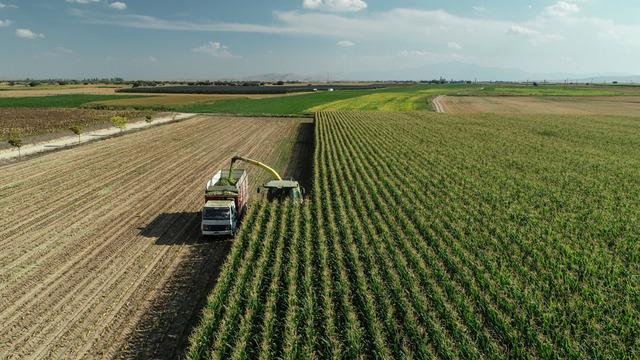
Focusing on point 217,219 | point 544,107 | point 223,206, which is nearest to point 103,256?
point 217,219

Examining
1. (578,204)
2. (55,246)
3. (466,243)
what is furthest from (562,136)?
(55,246)

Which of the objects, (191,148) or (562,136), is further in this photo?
(562,136)

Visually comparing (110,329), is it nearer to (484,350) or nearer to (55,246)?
(55,246)

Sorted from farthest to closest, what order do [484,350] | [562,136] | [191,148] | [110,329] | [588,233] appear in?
[562,136], [191,148], [588,233], [110,329], [484,350]

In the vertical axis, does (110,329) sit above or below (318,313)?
below

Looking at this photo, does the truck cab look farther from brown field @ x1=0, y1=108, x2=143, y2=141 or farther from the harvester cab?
brown field @ x1=0, y1=108, x2=143, y2=141

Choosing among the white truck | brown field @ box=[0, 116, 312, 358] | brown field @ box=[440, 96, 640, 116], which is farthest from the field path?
brown field @ box=[440, 96, 640, 116]

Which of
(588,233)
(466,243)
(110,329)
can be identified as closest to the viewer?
(110,329)

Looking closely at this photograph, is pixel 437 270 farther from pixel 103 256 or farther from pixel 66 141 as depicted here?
pixel 66 141
